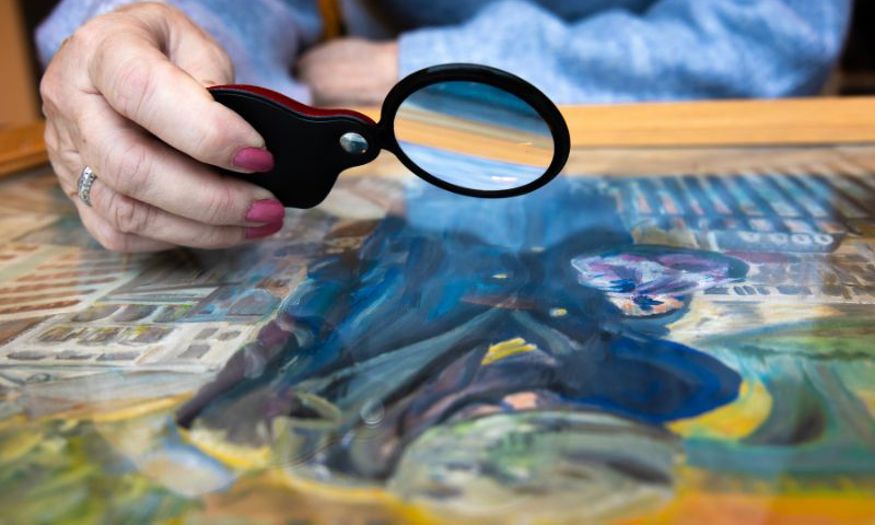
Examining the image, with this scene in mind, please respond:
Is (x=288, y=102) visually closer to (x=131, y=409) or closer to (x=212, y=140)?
(x=212, y=140)

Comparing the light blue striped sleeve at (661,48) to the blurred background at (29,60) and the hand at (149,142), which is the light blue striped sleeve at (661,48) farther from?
the blurred background at (29,60)

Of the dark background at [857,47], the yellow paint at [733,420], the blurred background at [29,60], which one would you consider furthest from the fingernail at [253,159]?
the dark background at [857,47]

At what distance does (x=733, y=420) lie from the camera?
0.27m

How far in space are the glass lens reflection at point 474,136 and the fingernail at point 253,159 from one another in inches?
2.7

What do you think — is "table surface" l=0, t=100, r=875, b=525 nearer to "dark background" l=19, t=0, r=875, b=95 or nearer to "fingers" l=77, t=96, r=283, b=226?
"fingers" l=77, t=96, r=283, b=226

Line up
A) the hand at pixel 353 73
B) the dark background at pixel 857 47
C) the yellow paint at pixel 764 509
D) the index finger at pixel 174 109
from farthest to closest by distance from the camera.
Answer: the dark background at pixel 857 47 < the hand at pixel 353 73 < the index finger at pixel 174 109 < the yellow paint at pixel 764 509

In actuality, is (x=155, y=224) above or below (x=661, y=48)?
below

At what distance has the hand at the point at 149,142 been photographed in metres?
0.37

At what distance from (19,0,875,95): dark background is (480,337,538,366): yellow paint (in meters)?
1.79

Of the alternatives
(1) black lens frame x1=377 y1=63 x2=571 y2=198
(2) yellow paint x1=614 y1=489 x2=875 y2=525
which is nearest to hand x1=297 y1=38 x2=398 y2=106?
(1) black lens frame x1=377 y1=63 x2=571 y2=198

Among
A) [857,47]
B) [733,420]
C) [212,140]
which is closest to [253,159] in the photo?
[212,140]

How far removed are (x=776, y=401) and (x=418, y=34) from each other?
0.58m

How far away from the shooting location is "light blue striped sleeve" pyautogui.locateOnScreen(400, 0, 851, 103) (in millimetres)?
729

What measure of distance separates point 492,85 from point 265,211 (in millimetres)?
142
